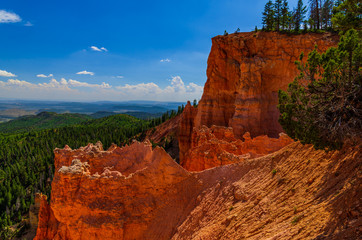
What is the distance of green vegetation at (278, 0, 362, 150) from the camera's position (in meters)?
7.04

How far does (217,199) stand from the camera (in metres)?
10.2

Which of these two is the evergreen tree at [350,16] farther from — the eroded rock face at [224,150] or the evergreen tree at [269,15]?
the evergreen tree at [269,15]

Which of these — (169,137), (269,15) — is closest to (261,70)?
(269,15)

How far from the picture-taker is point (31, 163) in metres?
60.3

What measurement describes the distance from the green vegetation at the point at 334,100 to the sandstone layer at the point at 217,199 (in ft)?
2.75

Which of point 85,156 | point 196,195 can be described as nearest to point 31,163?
point 85,156

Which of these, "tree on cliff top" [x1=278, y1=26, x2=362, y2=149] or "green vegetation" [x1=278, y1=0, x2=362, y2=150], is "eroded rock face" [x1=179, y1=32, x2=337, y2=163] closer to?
"green vegetation" [x1=278, y1=0, x2=362, y2=150]

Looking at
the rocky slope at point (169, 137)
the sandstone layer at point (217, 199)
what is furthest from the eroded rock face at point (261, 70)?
the rocky slope at point (169, 137)

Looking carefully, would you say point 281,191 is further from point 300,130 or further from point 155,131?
point 155,131

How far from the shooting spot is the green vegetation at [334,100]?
7035 millimetres

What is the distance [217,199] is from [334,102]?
6.75m

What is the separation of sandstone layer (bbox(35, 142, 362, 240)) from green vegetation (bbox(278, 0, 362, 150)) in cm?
84

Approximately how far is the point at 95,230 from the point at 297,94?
41.8ft

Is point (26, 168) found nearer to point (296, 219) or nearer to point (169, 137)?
point (169, 137)
